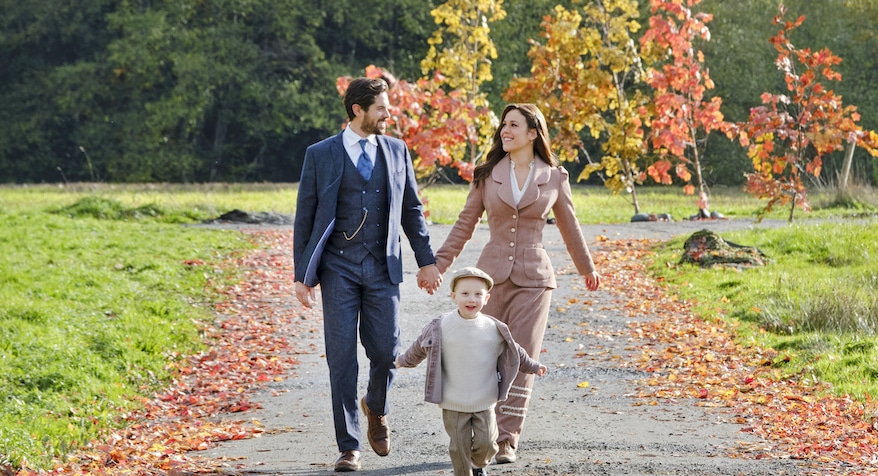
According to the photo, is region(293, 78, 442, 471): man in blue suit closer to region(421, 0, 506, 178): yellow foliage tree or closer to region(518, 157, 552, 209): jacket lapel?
region(518, 157, 552, 209): jacket lapel

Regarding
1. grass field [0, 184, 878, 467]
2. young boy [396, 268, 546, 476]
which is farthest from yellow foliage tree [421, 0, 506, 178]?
young boy [396, 268, 546, 476]

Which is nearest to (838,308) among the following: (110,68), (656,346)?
(656,346)

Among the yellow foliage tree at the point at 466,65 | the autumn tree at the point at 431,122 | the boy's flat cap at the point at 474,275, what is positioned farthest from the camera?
the yellow foliage tree at the point at 466,65

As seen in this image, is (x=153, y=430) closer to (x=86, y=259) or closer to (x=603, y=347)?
(x=603, y=347)

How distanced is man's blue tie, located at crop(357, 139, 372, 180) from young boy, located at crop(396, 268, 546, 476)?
100 centimetres

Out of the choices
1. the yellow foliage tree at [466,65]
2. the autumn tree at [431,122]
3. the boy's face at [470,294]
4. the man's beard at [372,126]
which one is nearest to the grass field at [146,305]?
the man's beard at [372,126]

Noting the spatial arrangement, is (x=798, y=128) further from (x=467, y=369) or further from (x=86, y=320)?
(x=467, y=369)

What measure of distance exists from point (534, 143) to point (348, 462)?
6.21 feet

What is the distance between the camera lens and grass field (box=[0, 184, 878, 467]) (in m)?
8.25

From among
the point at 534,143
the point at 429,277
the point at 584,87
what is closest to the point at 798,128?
the point at 584,87

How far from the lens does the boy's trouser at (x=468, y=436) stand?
5324 millimetres

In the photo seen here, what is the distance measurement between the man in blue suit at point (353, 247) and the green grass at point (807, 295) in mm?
→ 3427

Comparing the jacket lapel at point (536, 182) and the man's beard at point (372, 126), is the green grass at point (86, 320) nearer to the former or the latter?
the man's beard at point (372, 126)

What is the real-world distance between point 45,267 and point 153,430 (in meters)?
6.57
